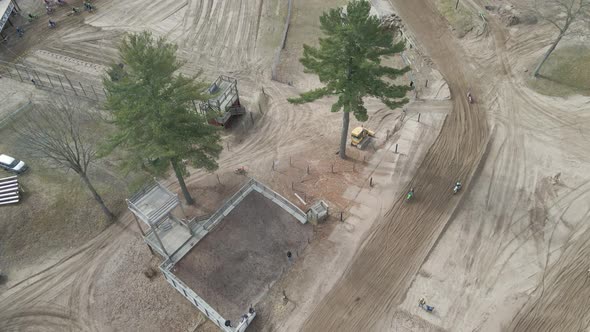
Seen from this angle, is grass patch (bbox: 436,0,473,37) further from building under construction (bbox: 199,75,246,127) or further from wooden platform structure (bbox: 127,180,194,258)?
wooden platform structure (bbox: 127,180,194,258)

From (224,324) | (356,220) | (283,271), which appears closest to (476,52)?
(356,220)

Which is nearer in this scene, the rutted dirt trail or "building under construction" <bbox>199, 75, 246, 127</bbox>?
the rutted dirt trail

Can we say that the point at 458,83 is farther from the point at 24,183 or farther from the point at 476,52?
the point at 24,183

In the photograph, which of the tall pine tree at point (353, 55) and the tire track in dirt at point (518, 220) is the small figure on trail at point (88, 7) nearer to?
the tall pine tree at point (353, 55)

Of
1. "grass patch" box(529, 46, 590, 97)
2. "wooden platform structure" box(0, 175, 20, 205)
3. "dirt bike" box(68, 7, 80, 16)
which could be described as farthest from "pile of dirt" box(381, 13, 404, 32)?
"wooden platform structure" box(0, 175, 20, 205)

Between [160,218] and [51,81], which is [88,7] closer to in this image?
[51,81]

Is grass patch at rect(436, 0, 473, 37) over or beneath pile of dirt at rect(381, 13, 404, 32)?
over

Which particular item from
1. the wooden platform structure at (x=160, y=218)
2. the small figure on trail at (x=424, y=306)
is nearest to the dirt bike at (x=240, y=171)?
the wooden platform structure at (x=160, y=218)
